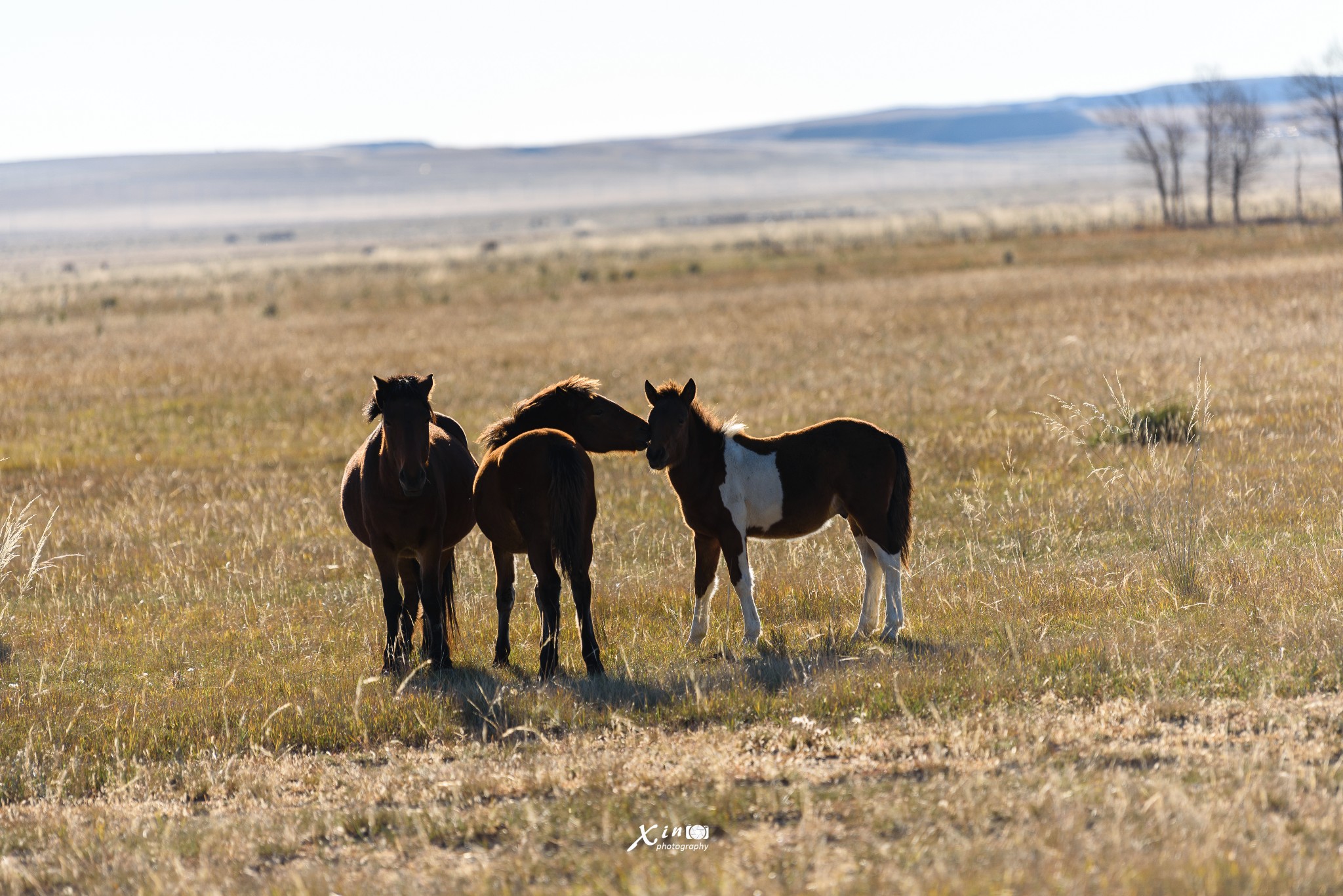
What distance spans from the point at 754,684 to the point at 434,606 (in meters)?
2.15

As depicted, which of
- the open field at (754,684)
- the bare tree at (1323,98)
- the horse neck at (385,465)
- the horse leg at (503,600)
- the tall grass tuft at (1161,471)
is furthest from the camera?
the bare tree at (1323,98)

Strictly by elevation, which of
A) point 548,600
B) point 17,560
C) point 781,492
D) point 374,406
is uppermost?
point 374,406

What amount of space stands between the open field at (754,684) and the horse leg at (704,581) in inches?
6.5

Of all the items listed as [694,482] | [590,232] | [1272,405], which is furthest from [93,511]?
[590,232]

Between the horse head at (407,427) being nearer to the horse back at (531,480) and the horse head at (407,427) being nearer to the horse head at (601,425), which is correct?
the horse back at (531,480)

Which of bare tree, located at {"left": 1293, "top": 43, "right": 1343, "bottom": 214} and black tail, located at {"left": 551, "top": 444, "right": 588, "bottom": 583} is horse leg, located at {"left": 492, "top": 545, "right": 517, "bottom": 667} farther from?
bare tree, located at {"left": 1293, "top": 43, "right": 1343, "bottom": 214}

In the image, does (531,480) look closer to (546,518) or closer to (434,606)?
(546,518)

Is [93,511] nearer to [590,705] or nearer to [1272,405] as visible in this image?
[590,705]

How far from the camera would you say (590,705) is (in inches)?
263

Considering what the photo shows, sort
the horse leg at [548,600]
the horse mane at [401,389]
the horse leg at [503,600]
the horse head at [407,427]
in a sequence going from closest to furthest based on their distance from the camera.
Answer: the horse head at [407,427] → the horse mane at [401,389] → the horse leg at [548,600] → the horse leg at [503,600]

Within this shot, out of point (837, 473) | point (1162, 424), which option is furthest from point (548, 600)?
point (1162, 424)

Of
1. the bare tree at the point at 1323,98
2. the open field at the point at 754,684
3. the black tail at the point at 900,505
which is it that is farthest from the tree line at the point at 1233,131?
the black tail at the point at 900,505

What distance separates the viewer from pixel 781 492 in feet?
25.8

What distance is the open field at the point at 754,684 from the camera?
4637 millimetres
